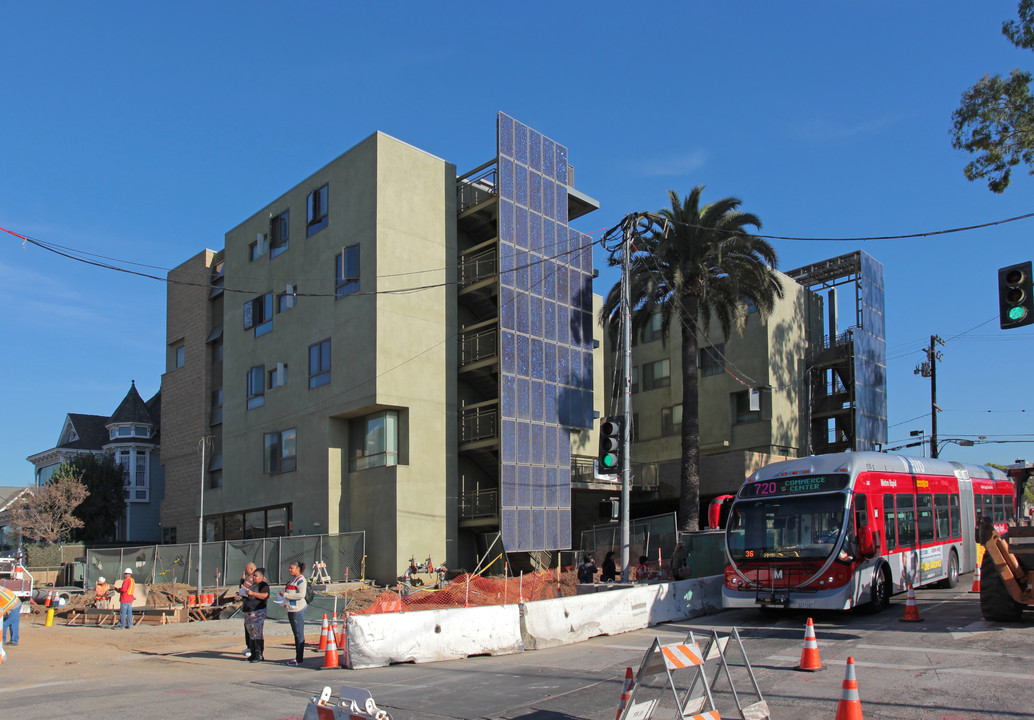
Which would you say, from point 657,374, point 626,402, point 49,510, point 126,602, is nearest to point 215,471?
point 49,510

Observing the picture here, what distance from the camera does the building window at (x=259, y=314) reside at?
127 feet

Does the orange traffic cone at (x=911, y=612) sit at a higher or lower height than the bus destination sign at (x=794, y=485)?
lower

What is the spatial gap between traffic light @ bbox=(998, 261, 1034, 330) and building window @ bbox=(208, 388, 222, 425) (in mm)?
37279

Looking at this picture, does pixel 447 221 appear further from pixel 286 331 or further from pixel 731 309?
pixel 731 309

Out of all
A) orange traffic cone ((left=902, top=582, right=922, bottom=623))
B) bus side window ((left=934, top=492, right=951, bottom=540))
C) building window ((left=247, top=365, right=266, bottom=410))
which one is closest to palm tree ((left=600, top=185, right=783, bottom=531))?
bus side window ((left=934, top=492, right=951, bottom=540))

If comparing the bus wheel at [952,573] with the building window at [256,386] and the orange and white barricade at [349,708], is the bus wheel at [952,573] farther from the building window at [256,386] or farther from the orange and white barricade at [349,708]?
the building window at [256,386]

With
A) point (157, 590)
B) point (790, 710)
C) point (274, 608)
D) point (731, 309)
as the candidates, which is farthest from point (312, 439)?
point (790, 710)

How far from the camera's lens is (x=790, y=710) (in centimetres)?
891

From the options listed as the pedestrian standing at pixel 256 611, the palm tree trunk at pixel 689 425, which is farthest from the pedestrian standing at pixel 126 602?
the palm tree trunk at pixel 689 425

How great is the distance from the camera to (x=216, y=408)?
1724 inches

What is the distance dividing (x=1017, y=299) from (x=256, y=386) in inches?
1268

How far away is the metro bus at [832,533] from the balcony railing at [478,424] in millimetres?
16850

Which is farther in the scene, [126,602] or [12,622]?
[126,602]

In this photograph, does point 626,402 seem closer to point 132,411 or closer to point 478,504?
point 478,504
